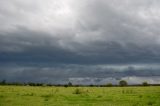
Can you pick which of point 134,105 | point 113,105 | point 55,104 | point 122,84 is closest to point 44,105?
point 55,104

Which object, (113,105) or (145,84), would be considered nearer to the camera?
(113,105)

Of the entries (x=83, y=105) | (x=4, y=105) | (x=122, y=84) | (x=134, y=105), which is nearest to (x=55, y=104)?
(x=83, y=105)

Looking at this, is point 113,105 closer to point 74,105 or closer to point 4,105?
point 74,105

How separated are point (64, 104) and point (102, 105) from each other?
4505mm

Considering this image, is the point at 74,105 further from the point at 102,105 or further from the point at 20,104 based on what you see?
the point at 20,104

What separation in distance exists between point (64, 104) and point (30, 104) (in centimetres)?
382

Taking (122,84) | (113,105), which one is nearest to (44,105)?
(113,105)

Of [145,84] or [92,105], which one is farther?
[145,84]

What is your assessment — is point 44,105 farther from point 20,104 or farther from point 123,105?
point 123,105

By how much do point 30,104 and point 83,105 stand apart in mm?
6020

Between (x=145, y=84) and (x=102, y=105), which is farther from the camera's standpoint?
(x=145, y=84)

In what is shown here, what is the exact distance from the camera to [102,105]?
3538 centimetres

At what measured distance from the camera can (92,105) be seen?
36.0 metres

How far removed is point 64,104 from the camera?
37094 millimetres
